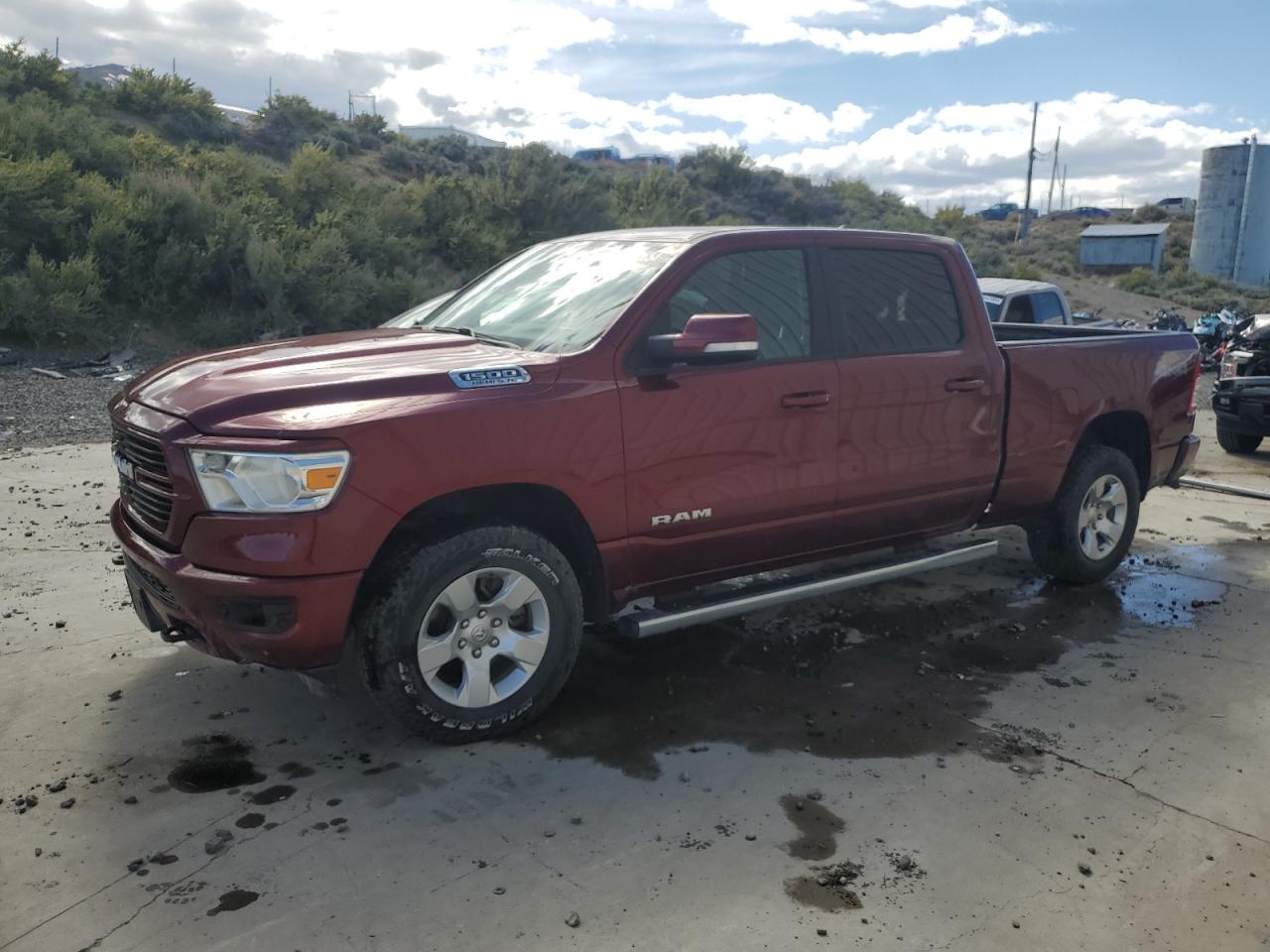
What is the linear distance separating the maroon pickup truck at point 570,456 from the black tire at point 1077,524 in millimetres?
326

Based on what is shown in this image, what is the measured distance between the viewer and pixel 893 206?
45.3 meters

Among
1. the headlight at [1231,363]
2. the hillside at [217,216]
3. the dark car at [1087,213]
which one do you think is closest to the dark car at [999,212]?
the dark car at [1087,213]

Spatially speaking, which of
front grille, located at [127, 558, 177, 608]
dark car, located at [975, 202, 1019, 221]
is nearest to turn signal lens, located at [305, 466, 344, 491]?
front grille, located at [127, 558, 177, 608]

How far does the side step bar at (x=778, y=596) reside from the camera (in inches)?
168

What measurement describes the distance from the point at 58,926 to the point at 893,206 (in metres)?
46.0

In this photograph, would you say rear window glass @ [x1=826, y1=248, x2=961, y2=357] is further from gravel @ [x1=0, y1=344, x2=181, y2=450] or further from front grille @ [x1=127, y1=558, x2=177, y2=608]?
gravel @ [x1=0, y1=344, x2=181, y2=450]

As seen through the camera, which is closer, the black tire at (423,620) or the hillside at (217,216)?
the black tire at (423,620)

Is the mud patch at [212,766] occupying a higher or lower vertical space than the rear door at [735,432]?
lower

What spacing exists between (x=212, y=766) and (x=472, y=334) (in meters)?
2.07

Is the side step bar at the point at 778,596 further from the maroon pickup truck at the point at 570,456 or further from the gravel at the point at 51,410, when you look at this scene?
the gravel at the point at 51,410

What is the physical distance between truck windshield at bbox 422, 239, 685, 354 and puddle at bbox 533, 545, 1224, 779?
153 centimetres

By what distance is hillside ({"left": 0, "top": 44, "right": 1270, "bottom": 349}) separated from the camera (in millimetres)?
14773

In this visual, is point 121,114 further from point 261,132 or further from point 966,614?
point 966,614

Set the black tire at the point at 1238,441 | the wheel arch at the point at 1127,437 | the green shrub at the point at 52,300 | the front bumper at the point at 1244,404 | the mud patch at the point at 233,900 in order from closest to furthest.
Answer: the mud patch at the point at 233,900 → the wheel arch at the point at 1127,437 → the front bumper at the point at 1244,404 → the black tire at the point at 1238,441 → the green shrub at the point at 52,300
